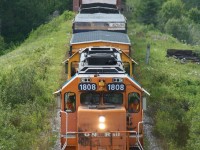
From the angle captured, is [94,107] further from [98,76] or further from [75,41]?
[75,41]

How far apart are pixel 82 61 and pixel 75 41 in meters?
4.82

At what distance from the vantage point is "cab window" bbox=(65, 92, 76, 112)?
42.6ft

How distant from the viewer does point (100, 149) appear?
500 inches

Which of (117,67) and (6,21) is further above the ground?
(117,67)

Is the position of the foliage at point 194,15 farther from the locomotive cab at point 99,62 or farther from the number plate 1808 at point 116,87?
the number plate 1808 at point 116,87

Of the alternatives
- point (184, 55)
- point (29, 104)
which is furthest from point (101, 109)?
point (184, 55)

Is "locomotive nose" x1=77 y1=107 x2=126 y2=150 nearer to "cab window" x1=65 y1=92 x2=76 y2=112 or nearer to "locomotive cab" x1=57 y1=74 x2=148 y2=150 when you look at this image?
"locomotive cab" x1=57 y1=74 x2=148 y2=150

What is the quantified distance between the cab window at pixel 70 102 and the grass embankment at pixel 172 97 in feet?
12.0

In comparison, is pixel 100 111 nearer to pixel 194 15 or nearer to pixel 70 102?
pixel 70 102

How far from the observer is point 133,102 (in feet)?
43.4

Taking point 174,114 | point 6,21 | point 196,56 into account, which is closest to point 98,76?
point 174,114

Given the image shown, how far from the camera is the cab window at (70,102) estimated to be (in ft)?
42.6

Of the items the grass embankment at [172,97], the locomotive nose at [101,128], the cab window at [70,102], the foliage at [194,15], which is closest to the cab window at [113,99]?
the locomotive nose at [101,128]

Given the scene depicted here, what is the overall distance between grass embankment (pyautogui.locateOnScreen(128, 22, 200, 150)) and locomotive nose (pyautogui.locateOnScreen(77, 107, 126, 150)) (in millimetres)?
2300
